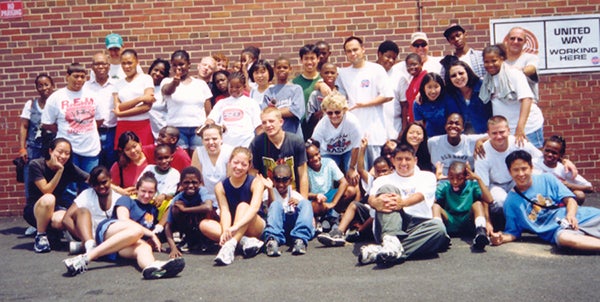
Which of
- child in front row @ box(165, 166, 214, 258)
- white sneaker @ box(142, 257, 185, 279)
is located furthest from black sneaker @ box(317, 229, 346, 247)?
white sneaker @ box(142, 257, 185, 279)

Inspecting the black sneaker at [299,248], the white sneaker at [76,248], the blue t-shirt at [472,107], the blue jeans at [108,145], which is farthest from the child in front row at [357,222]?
the blue jeans at [108,145]

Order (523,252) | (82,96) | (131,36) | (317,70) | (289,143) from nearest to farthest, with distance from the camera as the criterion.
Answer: (523,252)
(289,143)
(82,96)
(317,70)
(131,36)

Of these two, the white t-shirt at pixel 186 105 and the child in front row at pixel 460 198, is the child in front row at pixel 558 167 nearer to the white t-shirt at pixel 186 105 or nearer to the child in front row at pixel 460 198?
the child in front row at pixel 460 198

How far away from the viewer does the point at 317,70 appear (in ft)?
29.7

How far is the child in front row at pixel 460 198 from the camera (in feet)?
23.6

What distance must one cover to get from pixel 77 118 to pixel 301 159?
9.18 ft

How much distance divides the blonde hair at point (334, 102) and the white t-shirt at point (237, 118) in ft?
2.83

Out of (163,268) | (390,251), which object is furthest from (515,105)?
(163,268)

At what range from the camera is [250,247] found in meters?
6.80

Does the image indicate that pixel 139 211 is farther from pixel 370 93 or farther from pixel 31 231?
pixel 370 93

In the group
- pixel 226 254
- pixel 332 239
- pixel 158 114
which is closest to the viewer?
pixel 226 254

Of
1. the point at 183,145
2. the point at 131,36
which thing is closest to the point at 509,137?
the point at 183,145

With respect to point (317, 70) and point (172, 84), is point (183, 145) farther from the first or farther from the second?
point (317, 70)

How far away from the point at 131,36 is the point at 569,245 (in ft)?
21.4
